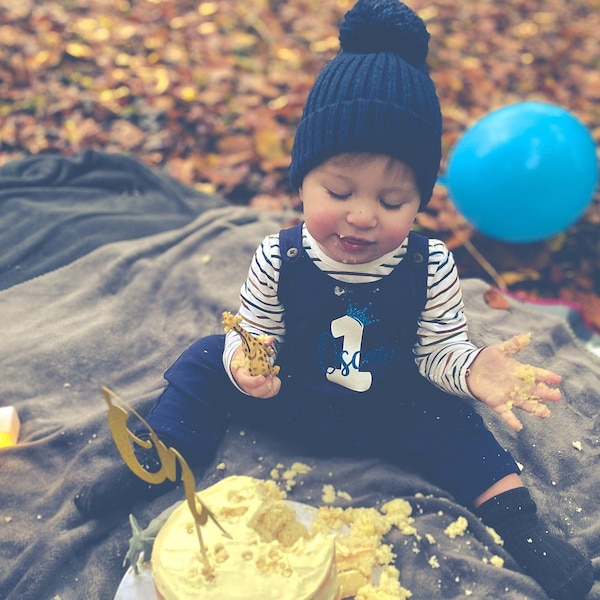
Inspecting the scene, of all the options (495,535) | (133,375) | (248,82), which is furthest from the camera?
(248,82)

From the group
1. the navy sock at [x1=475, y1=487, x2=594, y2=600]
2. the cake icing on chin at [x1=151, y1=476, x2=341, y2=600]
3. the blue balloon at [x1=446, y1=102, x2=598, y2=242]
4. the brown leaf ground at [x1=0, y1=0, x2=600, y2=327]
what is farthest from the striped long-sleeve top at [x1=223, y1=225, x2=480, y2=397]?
the brown leaf ground at [x1=0, y1=0, x2=600, y2=327]

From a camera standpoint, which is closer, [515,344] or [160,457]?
[160,457]

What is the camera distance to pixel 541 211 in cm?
237

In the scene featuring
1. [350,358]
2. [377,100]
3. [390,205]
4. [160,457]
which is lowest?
[350,358]

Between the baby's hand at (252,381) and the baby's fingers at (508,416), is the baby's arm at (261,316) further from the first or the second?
the baby's fingers at (508,416)

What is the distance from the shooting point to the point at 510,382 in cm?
136

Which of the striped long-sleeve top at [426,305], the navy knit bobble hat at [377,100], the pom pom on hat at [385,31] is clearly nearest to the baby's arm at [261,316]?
the striped long-sleeve top at [426,305]

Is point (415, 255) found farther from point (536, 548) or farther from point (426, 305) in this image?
point (536, 548)

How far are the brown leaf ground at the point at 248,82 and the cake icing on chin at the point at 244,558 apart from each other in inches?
62.7

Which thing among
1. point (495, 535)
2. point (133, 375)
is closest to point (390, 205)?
point (495, 535)

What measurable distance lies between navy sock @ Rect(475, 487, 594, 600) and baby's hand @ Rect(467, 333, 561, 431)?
0.22 m

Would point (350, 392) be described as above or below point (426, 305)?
below

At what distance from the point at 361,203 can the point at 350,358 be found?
0.39 meters

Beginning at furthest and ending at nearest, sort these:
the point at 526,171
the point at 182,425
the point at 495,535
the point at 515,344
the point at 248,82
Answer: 1. the point at 248,82
2. the point at 526,171
3. the point at 182,425
4. the point at 495,535
5. the point at 515,344
